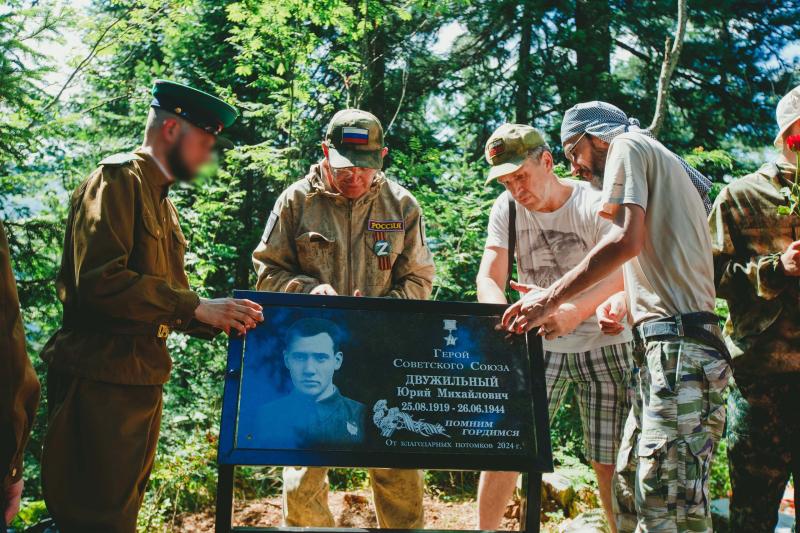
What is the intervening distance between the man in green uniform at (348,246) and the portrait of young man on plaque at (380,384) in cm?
69

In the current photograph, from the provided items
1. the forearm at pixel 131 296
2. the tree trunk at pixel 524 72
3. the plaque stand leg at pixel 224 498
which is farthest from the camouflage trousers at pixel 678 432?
the tree trunk at pixel 524 72

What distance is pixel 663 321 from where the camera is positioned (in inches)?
115

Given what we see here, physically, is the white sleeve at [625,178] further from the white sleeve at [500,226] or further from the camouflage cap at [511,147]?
the white sleeve at [500,226]

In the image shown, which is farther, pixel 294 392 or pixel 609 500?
pixel 609 500

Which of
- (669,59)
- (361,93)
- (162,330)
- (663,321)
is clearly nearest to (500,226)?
(663,321)

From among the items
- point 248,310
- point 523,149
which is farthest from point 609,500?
point 248,310

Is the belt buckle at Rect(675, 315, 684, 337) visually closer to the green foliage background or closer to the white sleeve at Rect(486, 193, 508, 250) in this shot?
the white sleeve at Rect(486, 193, 508, 250)

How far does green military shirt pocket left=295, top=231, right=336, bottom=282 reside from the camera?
150 inches

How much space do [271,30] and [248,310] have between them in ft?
22.0

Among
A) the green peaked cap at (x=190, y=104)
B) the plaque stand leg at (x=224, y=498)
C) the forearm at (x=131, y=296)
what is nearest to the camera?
the forearm at (x=131, y=296)

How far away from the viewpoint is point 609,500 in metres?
3.88

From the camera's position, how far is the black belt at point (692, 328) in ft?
9.39

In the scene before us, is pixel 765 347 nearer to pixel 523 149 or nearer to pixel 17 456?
pixel 523 149

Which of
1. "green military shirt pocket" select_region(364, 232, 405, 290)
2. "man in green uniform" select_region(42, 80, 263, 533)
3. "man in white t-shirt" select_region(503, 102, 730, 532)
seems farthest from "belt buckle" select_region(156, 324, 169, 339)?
"man in white t-shirt" select_region(503, 102, 730, 532)
